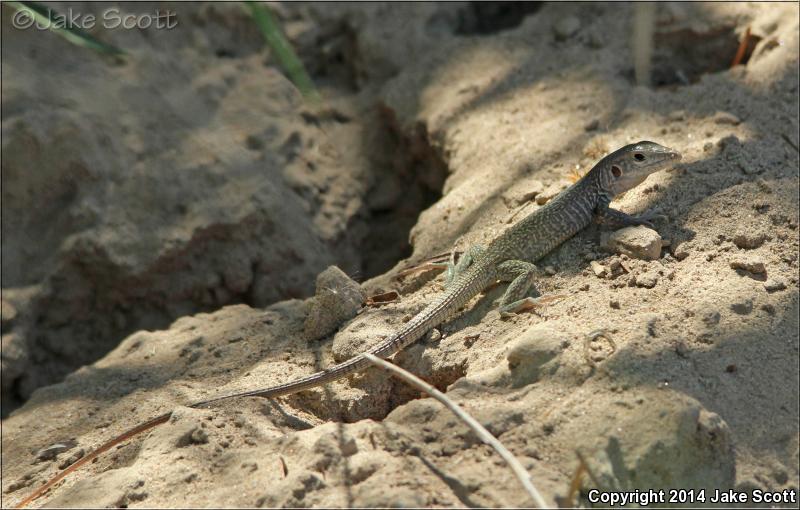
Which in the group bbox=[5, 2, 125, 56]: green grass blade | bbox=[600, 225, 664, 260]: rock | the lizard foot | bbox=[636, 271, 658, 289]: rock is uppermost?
bbox=[5, 2, 125, 56]: green grass blade

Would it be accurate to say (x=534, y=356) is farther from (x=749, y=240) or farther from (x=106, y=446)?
(x=106, y=446)

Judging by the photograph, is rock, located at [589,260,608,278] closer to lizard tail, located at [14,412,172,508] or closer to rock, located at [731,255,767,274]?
rock, located at [731,255,767,274]

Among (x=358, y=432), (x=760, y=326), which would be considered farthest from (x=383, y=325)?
(x=760, y=326)

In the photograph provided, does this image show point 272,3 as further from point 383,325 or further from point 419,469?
point 419,469

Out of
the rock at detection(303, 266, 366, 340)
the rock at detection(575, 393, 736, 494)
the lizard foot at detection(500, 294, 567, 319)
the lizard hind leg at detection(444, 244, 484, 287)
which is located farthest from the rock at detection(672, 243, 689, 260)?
the rock at detection(303, 266, 366, 340)

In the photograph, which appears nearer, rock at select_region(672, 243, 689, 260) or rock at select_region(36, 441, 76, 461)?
rock at select_region(36, 441, 76, 461)

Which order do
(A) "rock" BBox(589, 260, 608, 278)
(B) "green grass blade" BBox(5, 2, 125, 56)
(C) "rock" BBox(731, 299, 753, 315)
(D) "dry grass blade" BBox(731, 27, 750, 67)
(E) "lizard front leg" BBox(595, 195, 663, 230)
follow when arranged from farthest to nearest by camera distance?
(D) "dry grass blade" BBox(731, 27, 750, 67) < (E) "lizard front leg" BBox(595, 195, 663, 230) < (A) "rock" BBox(589, 260, 608, 278) < (C) "rock" BBox(731, 299, 753, 315) < (B) "green grass blade" BBox(5, 2, 125, 56)
